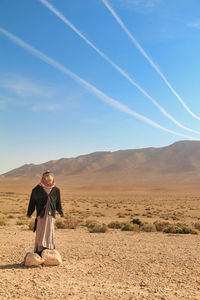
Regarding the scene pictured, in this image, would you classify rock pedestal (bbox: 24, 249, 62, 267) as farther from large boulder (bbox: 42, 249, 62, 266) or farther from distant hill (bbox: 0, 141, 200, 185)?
distant hill (bbox: 0, 141, 200, 185)

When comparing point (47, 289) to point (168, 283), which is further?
point (168, 283)

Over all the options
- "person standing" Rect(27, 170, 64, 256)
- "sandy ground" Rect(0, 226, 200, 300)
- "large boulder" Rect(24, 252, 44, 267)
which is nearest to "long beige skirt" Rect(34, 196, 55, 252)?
"person standing" Rect(27, 170, 64, 256)

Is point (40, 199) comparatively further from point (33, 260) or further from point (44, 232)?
point (33, 260)

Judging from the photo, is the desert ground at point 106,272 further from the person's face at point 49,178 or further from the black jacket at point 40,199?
the person's face at point 49,178

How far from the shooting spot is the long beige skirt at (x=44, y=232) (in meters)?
8.54

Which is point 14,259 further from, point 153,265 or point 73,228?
point 73,228

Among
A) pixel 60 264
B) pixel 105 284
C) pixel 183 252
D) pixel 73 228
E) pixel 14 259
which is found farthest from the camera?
pixel 73 228

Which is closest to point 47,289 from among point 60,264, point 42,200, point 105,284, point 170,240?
point 105,284

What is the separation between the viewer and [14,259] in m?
9.15

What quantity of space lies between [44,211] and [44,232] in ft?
1.84

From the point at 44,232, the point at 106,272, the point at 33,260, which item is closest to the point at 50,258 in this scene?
the point at 33,260

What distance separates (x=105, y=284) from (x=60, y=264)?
196 centimetres

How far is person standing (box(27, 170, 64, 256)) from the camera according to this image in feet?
28.1

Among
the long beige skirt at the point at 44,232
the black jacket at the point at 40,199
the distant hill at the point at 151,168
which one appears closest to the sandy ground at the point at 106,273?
the long beige skirt at the point at 44,232
